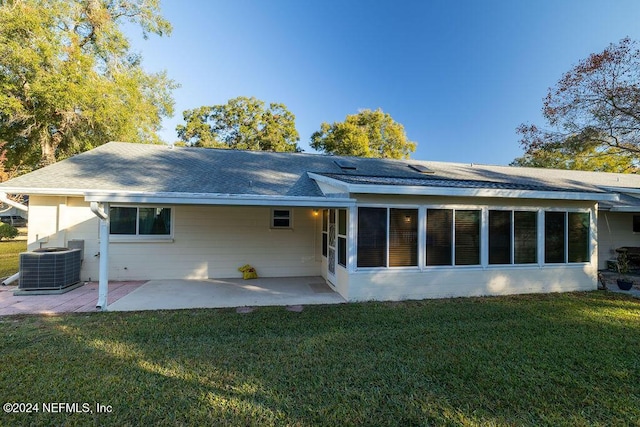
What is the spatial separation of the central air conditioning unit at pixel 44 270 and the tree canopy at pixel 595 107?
16295 millimetres

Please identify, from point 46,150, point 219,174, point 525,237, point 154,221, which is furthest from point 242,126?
point 525,237

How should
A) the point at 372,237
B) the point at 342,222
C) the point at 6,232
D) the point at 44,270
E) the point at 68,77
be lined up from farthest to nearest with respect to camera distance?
the point at 6,232, the point at 68,77, the point at 342,222, the point at 372,237, the point at 44,270

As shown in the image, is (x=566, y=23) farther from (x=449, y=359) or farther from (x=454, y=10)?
(x=449, y=359)

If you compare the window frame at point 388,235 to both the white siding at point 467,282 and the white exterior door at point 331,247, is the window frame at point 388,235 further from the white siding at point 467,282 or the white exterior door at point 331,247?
the white exterior door at point 331,247

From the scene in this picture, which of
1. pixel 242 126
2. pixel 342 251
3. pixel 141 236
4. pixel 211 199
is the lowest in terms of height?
pixel 342 251

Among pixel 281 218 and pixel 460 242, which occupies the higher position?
pixel 281 218

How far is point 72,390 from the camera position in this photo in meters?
3.02

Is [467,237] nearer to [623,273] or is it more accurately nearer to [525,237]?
[525,237]

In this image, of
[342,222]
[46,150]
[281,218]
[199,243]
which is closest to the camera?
[342,222]

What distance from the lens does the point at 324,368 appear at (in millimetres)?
3572

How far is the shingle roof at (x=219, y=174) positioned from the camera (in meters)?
6.89

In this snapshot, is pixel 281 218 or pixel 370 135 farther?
pixel 370 135

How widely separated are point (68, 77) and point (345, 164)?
11.4 meters

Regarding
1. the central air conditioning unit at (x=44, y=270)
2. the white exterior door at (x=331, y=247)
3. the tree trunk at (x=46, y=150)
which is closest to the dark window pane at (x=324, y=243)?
the white exterior door at (x=331, y=247)
